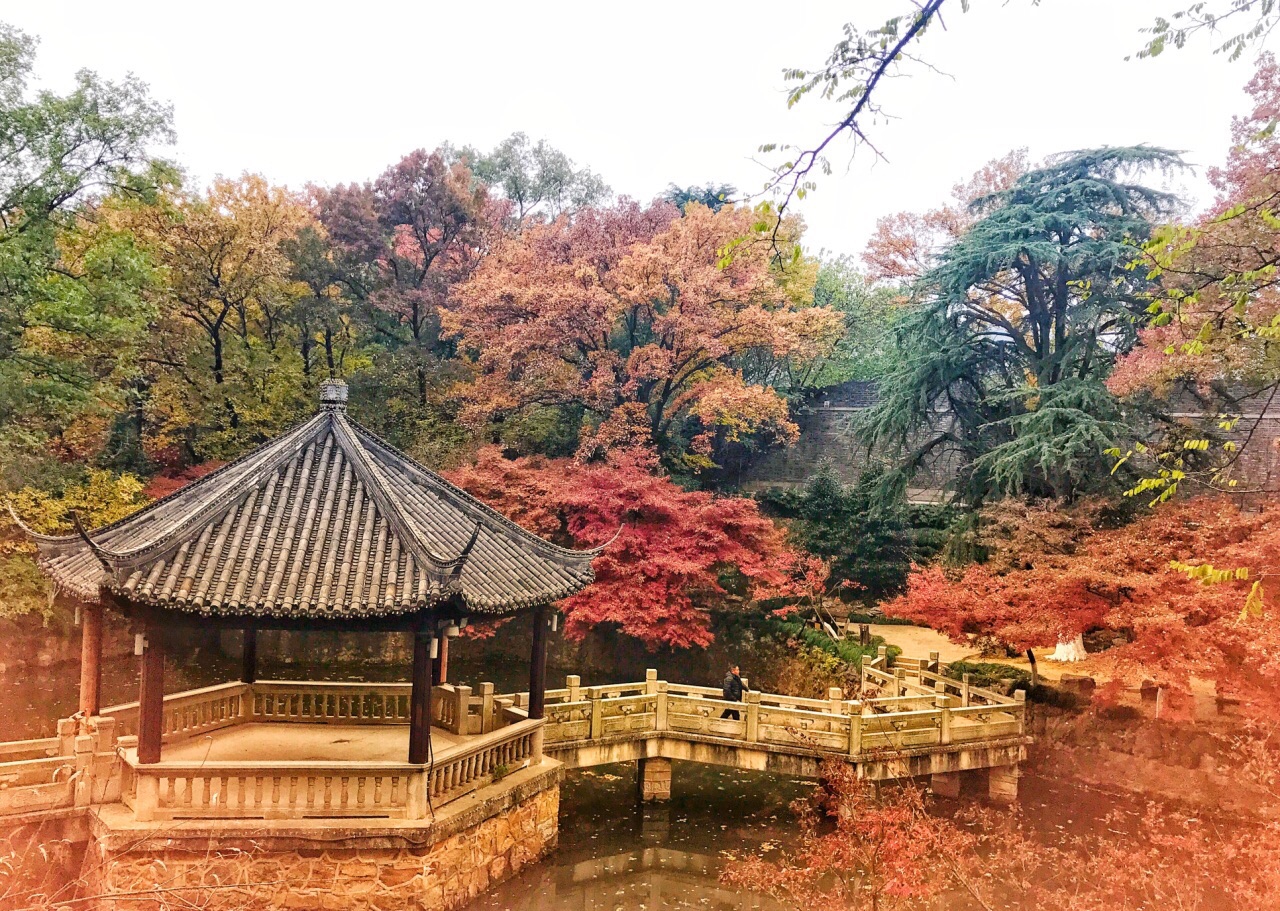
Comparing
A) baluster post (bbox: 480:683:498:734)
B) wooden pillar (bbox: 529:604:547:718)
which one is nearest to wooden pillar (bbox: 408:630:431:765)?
wooden pillar (bbox: 529:604:547:718)

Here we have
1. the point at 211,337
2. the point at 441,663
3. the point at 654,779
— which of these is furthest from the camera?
the point at 211,337

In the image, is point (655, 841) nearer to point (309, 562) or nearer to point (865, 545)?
point (309, 562)

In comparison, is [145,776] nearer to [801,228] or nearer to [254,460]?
[254,460]

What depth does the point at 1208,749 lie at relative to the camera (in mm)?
12883

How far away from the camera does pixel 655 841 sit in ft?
35.0

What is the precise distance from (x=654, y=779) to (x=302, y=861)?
5.53 meters

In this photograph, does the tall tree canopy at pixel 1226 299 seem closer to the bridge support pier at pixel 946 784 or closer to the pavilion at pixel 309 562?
the bridge support pier at pixel 946 784

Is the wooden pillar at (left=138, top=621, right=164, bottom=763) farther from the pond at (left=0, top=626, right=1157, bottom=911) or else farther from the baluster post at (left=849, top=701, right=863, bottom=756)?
the baluster post at (left=849, top=701, right=863, bottom=756)

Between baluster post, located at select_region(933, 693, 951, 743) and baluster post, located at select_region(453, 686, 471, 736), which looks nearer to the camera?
baluster post, located at select_region(453, 686, 471, 736)

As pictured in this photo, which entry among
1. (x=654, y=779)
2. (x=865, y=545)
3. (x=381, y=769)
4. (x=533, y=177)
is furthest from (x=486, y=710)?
(x=533, y=177)

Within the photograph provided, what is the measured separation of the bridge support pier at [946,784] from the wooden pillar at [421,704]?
26.5 ft

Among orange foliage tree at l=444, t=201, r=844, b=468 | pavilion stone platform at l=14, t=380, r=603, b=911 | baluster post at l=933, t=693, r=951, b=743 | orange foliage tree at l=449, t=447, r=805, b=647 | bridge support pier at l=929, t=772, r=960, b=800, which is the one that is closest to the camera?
pavilion stone platform at l=14, t=380, r=603, b=911

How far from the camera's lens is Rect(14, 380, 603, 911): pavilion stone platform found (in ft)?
23.6

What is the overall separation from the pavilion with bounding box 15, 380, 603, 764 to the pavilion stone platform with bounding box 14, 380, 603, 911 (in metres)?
0.02
